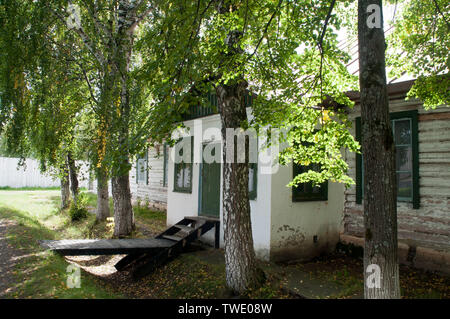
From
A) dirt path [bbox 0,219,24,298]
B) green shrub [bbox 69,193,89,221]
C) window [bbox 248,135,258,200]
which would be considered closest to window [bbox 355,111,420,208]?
window [bbox 248,135,258,200]

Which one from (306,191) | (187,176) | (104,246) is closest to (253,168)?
(306,191)

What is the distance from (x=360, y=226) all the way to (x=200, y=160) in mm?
4495

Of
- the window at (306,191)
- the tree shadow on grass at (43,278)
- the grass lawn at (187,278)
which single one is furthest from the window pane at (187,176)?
the tree shadow on grass at (43,278)

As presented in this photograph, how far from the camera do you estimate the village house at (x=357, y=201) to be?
20.9 feet

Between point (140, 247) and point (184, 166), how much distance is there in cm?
383

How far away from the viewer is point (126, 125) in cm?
711

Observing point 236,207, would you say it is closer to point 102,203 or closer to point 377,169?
point 377,169

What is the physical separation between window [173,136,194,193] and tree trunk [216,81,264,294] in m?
4.42

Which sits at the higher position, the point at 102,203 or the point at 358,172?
the point at 358,172

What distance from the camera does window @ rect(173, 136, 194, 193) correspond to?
32.0ft

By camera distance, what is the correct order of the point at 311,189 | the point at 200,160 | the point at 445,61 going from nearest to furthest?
the point at 445,61 < the point at 311,189 < the point at 200,160

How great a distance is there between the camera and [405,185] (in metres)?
6.94
